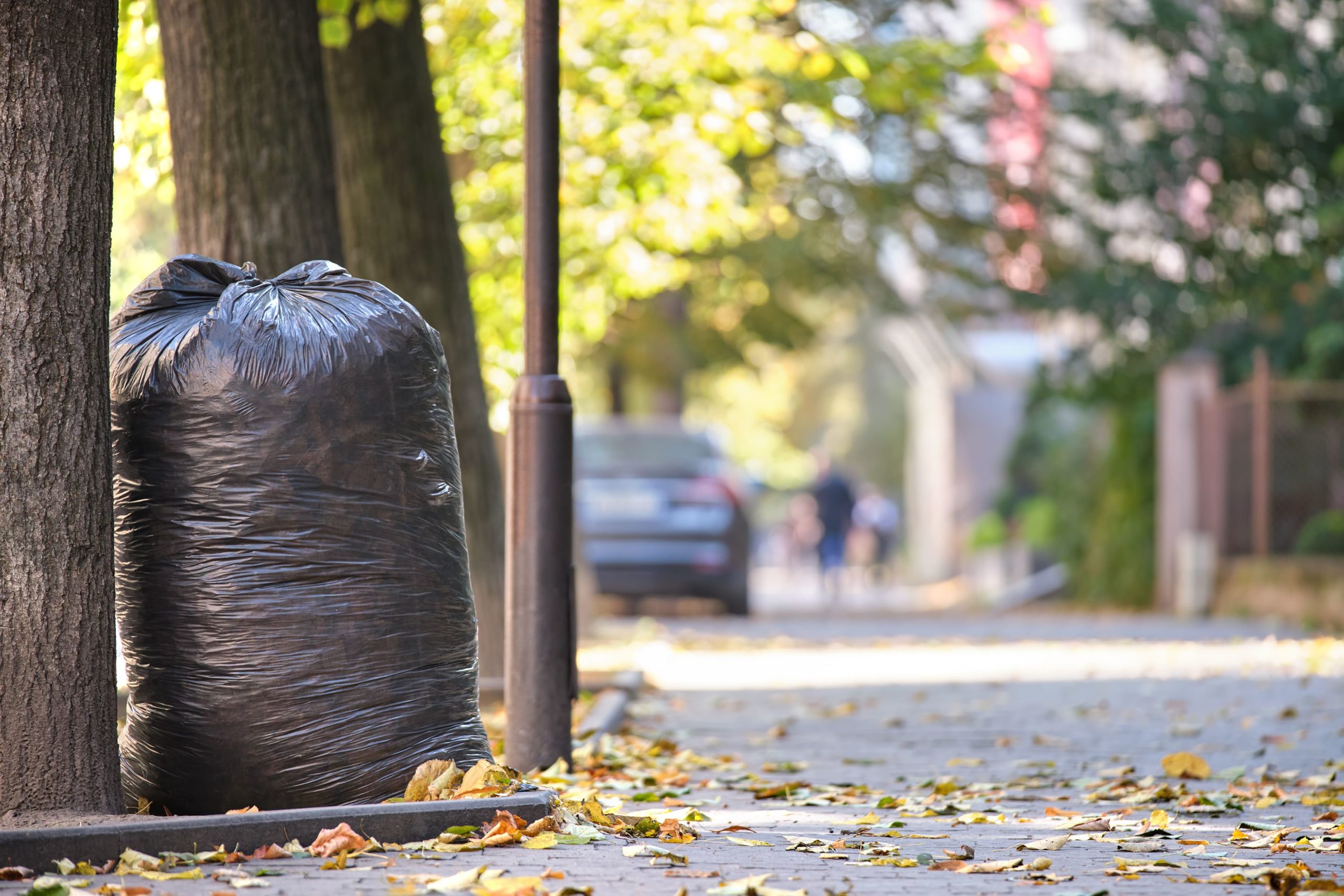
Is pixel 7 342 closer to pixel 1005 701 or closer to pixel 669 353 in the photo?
pixel 1005 701

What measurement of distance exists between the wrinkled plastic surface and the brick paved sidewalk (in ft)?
1.74

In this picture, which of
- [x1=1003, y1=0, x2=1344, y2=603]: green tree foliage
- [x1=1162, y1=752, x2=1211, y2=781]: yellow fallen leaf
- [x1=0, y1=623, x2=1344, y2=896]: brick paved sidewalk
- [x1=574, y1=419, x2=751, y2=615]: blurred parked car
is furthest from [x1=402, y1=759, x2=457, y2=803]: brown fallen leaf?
[x1=1003, y1=0, x2=1344, y2=603]: green tree foliage

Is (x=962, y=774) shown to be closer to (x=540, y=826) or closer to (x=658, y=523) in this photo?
(x=540, y=826)

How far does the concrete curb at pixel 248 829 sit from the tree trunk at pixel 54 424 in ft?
0.70

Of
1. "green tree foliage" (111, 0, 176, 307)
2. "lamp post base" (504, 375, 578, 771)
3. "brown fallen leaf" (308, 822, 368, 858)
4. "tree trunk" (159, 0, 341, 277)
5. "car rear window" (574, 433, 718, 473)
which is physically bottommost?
"brown fallen leaf" (308, 822, 368, 858)

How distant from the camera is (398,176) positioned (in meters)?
7.59

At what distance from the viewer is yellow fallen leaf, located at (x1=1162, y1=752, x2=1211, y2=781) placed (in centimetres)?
591

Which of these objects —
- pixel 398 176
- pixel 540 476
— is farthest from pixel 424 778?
pixel 398 176

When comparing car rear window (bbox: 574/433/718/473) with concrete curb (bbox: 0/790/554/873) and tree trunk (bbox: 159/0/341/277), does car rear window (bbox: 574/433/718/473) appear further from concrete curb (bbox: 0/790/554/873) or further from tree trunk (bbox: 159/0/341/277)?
concrete curb (bbox: 0/790/554/873)

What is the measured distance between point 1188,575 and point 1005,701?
7636 millimetres

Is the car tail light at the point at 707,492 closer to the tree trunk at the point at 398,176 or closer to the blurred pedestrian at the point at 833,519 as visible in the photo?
the tree trunk at the point at 398,176

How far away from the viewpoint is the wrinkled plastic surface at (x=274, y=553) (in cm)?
433

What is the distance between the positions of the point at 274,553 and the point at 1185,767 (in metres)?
3.33

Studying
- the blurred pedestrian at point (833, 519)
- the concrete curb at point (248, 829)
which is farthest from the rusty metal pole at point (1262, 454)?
the concrete curb at point (248, 829)
